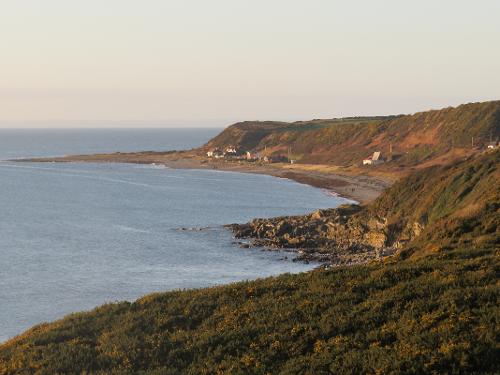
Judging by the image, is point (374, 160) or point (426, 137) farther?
point (426, 137)

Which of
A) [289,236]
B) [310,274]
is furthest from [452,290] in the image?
[289,236]

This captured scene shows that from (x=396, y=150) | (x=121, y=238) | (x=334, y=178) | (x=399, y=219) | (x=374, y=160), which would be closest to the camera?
(x=399, y=219)

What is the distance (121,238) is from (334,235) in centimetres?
2736

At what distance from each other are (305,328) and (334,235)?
51290mm

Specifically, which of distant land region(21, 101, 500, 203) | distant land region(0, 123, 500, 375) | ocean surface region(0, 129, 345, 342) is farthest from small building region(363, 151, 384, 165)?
distant land region(0, 123, 500, 375)

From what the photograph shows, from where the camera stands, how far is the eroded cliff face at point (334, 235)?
64375 millimetres

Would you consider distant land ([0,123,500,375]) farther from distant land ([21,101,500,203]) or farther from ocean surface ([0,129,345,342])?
distant land ([21,101,500,203])

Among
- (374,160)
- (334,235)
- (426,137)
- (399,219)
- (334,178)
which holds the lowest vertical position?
(334,235)

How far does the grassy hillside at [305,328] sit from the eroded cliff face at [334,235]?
32.2m

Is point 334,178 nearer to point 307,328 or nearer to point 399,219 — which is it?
point 399,219

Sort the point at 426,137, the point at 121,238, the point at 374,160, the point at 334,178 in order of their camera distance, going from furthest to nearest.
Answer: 1. the point at 426,137
2. the point at 374,160
3. the point at 334,178
4. the point at 121,238

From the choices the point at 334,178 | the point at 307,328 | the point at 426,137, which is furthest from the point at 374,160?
the point at 307,328

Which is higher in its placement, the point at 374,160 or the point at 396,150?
the point at 396,150

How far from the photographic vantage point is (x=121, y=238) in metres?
83.6
